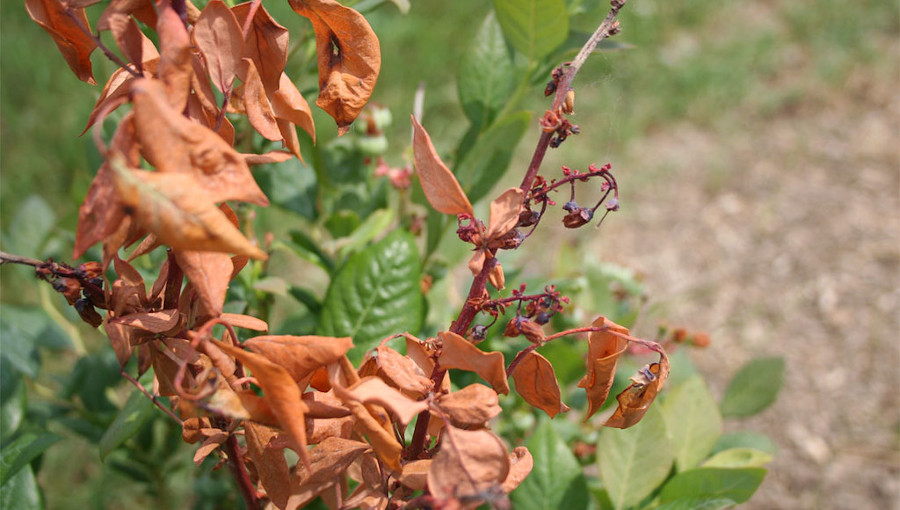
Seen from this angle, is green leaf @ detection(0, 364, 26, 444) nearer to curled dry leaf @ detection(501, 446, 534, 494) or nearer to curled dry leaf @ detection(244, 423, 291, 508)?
curled dry leaf @ detection(244, 423, 291, 508)

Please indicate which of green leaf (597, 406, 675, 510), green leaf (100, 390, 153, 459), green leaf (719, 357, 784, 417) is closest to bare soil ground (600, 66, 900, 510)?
green leaf (719, 357, 784, 417)

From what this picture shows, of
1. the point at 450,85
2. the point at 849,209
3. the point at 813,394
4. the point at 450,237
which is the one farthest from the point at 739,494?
the point at 450,85

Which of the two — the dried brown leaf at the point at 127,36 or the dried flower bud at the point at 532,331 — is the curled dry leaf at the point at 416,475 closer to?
the dried flower bud at the point at 532,331

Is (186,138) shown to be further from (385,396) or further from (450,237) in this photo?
(450,237)

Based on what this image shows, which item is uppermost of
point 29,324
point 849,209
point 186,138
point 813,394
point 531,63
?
point 849,209

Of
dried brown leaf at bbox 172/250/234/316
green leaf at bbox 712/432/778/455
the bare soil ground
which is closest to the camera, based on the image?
dried brown leaf at bbox 172/250/234/316

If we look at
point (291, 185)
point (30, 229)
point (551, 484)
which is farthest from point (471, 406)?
point (30, 229)
